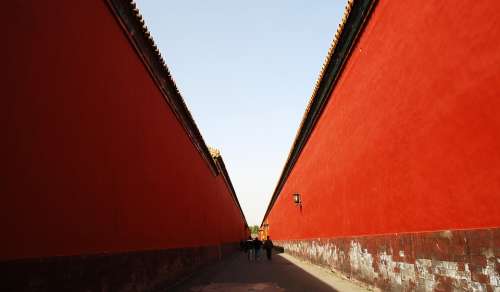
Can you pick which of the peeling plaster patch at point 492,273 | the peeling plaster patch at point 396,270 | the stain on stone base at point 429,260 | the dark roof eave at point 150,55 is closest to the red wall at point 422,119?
the stain on stone base at point 429,260

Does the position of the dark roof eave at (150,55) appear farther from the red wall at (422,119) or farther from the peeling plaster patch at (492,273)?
the peeling plaster patch at (492,273)

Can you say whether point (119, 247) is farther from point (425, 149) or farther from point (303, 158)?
point (303, 158)

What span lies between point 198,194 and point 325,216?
190 inches

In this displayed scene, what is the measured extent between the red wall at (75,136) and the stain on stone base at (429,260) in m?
3.97

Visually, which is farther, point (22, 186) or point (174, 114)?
point (174, 114)

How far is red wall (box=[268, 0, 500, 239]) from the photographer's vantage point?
380 centimetres

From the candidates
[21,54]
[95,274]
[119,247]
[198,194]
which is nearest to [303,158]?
[198,194]

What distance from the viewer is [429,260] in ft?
16.0

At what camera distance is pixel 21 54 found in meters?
3.48

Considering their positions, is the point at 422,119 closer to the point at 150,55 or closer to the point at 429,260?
the point at 429,260

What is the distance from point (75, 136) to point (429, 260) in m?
4.32

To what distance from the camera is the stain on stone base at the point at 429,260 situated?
12.4ft

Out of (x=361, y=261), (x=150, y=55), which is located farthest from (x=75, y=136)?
(x=361, y=261)

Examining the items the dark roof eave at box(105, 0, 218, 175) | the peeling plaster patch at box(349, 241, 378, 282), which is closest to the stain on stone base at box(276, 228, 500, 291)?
the peeling plaster patch at box(349, 241, 378, 282)
